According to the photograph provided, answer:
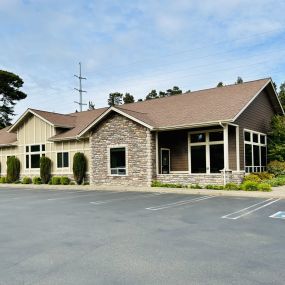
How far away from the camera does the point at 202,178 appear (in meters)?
18.9

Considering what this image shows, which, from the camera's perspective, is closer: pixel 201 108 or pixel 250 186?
pixel 250 186

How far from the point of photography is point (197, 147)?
20.9m

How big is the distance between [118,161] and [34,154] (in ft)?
31.2

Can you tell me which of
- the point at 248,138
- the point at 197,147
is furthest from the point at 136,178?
the point at 248,138

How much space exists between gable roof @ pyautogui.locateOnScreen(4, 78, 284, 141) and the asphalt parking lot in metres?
8.30

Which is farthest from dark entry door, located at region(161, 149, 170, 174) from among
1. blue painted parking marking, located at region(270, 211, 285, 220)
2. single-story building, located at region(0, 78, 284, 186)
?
blue painted parking marking, located at region(270, 211, 285, 220)

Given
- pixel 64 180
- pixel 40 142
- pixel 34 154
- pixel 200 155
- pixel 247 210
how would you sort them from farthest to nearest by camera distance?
pixel 34 154
pixel 40 142
pixel 64 180
pixel 200 155
pixel 247 210

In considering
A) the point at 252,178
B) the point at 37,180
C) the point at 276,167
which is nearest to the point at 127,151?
the point at 252,178

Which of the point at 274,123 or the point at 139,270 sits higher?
the point at 274,123

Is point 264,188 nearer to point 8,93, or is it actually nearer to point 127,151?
point 127,151

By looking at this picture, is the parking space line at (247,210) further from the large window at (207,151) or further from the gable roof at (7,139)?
the gable roof at (7,139)

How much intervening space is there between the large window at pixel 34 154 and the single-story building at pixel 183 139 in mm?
2284

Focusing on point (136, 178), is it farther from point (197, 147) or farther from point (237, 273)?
point (237, 273)

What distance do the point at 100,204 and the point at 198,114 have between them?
9318 millimetres
